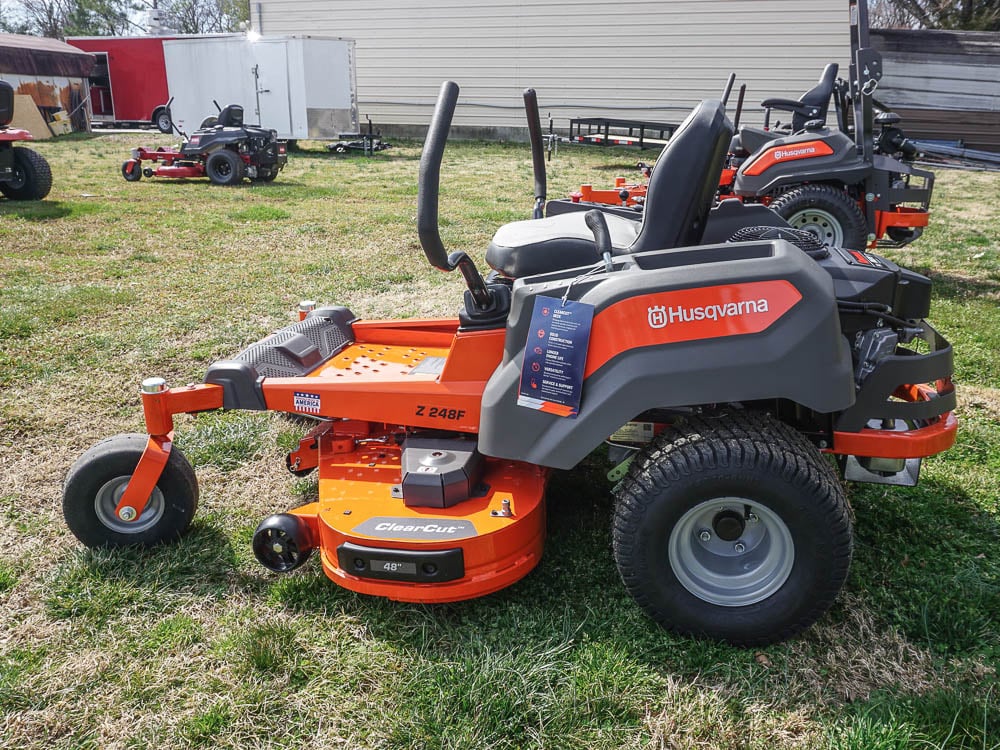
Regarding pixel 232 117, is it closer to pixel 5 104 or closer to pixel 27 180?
pixel 27 180

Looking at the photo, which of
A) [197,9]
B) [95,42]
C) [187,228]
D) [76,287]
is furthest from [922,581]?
[197,9]

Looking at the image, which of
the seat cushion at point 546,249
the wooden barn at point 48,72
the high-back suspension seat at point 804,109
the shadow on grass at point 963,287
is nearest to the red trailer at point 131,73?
the wooden barn at point 48,72

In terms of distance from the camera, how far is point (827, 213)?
21.6 ft

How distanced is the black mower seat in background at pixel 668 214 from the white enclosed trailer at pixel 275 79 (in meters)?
16.3

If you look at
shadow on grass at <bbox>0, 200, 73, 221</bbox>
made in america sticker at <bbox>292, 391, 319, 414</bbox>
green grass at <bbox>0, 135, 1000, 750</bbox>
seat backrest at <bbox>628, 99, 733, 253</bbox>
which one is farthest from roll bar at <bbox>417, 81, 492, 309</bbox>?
shadow on grass at <bbox>0, 200, 73, 221</bbox>

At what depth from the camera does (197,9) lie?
41.6m

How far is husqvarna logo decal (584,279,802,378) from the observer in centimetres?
223

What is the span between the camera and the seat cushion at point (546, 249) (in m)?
2.81

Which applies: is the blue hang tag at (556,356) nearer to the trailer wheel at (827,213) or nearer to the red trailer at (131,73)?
the trailer wheel at (827,213)

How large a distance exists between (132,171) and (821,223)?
34.5 feet

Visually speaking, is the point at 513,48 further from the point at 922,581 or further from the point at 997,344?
the point at 922,581

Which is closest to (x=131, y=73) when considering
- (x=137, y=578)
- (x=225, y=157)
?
(x=225, y=157)

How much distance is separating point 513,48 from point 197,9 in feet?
95.7

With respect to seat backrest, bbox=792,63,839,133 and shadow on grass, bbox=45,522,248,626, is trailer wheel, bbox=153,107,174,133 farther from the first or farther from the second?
shadow on grass, bbox=45,522,248,626
